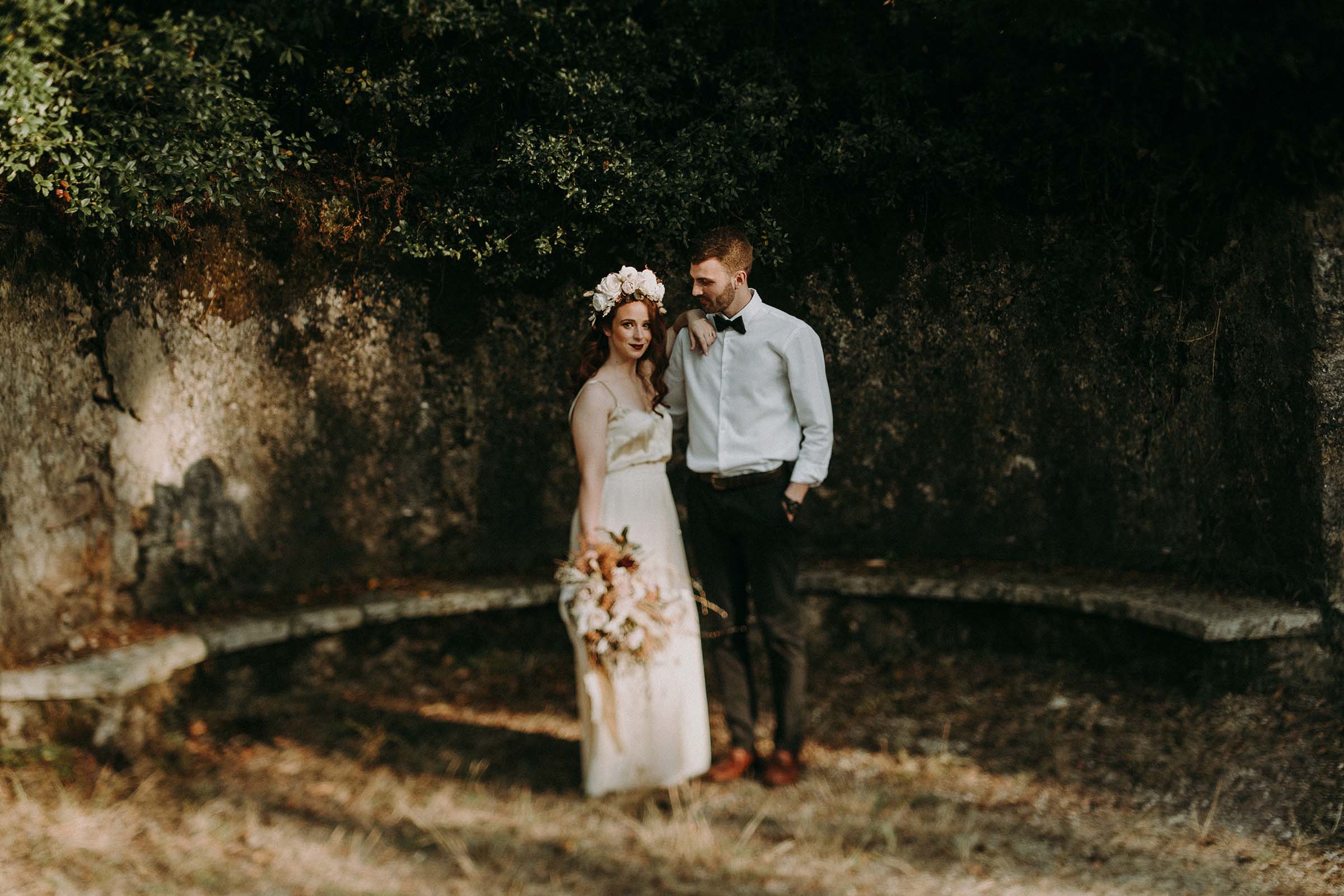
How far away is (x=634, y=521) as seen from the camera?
357 centimetres

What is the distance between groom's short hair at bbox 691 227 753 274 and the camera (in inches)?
137

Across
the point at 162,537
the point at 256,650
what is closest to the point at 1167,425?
the point at 256,650

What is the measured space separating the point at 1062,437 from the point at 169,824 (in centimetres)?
454

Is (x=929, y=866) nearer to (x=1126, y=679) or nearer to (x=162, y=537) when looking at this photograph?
(x=1126, y=679)

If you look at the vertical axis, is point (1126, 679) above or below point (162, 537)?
below

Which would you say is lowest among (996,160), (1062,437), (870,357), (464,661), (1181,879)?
(1181,879)

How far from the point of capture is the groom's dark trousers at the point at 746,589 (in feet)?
11.7

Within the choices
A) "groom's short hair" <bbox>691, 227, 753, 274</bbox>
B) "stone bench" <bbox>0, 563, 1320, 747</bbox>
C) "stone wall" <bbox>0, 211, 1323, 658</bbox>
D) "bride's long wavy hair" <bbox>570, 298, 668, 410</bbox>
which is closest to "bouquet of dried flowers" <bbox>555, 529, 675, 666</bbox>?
"bride's long wavy hair" <bbox>570, 298, 668, 410</bbox>

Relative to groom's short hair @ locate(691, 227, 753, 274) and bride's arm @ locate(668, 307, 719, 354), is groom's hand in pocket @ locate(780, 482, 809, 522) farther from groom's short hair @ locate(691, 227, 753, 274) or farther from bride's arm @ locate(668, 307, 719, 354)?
groom's short hair @ locate(691, 227, 753, 274)

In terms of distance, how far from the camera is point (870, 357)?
208 inches

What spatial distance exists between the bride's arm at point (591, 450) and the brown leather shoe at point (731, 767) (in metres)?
1.06

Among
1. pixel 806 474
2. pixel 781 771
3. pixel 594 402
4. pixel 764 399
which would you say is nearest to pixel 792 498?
pixel 806 474

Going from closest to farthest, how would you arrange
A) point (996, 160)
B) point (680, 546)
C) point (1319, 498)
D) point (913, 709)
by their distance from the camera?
1. point (680, 546)
2. point (1319, 498)
3. point (913, 709)
4. point (996, 160)

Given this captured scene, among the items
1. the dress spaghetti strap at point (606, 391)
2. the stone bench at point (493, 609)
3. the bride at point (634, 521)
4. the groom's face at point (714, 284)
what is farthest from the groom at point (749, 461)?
the stone bench at point (493, 609)
